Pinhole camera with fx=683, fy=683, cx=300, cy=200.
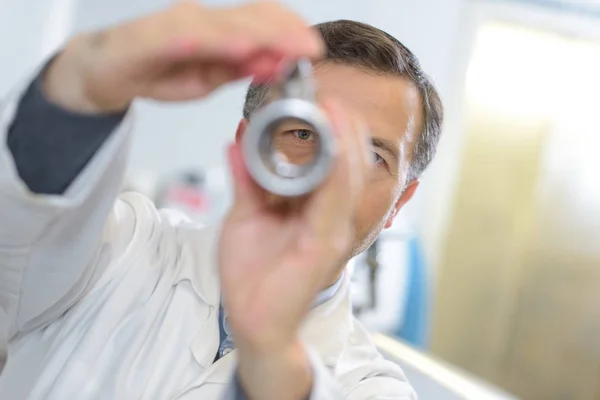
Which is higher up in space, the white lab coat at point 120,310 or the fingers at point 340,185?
the fingers at point 340,185

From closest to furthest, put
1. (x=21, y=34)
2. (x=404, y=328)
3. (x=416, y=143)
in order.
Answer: (x=416, y=143), (x=21, y=34), (x=404, y=328)

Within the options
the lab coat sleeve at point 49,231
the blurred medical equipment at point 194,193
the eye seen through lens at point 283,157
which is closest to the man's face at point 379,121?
the eye seen through lens at point 283,157

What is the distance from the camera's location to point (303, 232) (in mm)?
445

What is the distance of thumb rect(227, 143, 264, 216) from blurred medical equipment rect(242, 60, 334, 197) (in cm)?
2

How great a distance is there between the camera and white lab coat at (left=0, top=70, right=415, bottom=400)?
517 mm

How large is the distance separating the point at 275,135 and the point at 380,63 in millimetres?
272

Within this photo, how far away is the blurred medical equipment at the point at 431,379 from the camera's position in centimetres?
112

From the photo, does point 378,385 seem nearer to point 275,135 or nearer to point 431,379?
point 275,135

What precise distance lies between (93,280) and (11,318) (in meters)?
0.08

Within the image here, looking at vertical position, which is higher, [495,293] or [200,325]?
[200,325]

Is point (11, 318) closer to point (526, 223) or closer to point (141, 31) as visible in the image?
point (141, 31)

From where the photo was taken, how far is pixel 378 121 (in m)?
0.63

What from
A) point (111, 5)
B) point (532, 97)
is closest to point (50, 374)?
point (111, 5)

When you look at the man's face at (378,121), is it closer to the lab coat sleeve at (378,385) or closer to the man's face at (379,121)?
the man's face at (379,121)
